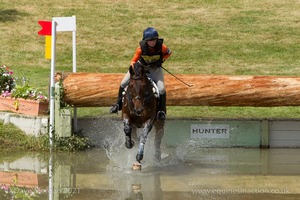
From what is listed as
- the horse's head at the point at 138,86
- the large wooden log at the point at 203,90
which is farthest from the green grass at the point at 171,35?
the horse's head at the point at 138,86

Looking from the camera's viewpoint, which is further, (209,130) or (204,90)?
(209,130)

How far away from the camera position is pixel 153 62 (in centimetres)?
1283

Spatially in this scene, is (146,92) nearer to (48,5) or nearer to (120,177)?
(120,177)

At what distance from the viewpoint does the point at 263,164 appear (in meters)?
13.3

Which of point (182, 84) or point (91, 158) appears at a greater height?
point (182, 84)

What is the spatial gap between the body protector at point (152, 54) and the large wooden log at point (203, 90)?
1.19 m

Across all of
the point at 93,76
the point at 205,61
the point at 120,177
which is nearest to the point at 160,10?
the point at 205,61

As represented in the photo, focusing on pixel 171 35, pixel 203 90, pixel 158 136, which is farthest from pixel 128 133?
pixel 171 35

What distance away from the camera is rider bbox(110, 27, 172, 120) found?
1257cm

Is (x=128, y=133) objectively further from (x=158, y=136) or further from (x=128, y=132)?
(x=158, y=136)

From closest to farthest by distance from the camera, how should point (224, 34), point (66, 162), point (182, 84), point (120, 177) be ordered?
point (120, 177)
point (66, 162)
point (182, 84)
point (224, 34)

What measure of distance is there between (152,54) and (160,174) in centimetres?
172

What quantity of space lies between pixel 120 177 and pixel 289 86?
351 centimetres

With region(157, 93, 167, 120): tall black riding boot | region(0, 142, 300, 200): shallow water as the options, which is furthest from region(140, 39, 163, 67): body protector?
region(0, 142, 300, 200): shallow water
